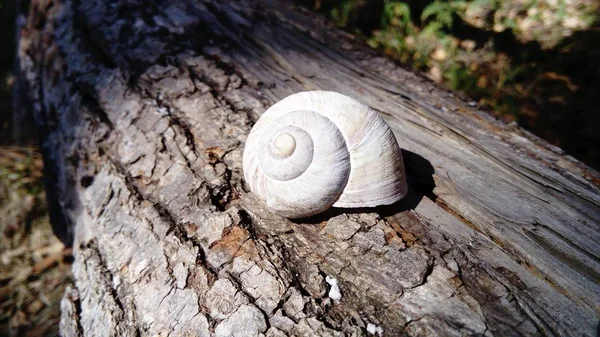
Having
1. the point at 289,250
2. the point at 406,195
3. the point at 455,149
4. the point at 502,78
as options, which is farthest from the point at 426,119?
the point at 502,78

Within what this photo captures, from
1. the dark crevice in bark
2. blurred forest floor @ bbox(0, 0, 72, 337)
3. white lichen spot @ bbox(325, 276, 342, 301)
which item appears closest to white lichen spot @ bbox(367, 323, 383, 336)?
white lichen spot @ bbox(325, 276, 342, 301)

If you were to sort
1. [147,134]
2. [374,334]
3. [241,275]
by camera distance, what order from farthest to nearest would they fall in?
[147,134]
[241,275]
[374,334]

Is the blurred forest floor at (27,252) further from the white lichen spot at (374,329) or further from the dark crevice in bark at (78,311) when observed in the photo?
the white lichen spot at (374,329)

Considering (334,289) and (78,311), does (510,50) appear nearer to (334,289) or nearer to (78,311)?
(334,289)

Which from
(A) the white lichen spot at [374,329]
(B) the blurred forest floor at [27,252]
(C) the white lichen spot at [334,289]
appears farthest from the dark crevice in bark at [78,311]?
(A) the white lichen spot at [374,329]

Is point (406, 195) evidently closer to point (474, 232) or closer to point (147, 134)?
point (474, 232)

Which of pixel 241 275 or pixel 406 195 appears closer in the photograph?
pixel 241 275

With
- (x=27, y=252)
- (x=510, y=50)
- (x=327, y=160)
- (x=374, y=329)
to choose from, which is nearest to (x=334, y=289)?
(x=374, y=329)
